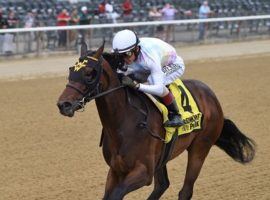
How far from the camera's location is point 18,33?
1780 cm

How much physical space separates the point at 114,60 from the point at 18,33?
12972mm

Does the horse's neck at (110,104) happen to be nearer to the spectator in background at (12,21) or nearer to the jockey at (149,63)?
the jockey at (149,63)

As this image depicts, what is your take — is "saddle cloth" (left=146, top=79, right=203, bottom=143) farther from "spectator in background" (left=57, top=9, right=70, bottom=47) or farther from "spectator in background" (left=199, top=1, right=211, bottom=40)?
"spectator in background" (left=199, top=1, right=211, bottom=40)

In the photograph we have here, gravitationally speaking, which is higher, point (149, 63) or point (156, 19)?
point (149, 63)

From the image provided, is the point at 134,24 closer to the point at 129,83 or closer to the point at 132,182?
the point at 129,83

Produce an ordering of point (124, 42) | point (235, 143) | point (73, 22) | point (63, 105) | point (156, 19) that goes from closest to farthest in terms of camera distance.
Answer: point (63, 105) → point (124, 42) → point (235, 143) → point (73, 22) → point (156, 19)

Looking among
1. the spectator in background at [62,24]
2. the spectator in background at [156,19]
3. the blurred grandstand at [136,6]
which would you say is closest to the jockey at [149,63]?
the spectator in background at [62,24]

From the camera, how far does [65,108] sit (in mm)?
4656

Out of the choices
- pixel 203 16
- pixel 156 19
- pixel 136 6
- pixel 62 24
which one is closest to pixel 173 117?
pixel 62 24

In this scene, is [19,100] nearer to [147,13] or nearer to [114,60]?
[114,60]

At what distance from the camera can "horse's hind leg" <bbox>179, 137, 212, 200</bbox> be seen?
20.4ft

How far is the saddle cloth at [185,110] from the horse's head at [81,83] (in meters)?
0.93

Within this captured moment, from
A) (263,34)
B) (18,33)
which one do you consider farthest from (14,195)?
(263,34)

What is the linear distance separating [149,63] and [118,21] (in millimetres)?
16053
